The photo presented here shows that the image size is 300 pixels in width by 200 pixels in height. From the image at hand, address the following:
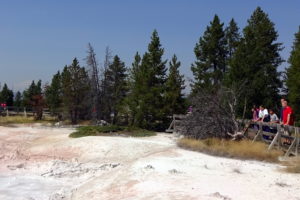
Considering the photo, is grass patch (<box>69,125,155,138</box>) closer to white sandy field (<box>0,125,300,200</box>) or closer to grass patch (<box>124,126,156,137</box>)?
grass patch (<box>124,126,156,137</box>)

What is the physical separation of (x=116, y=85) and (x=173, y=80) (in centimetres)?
763

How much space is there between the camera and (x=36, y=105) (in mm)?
42156

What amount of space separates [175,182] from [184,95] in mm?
20516

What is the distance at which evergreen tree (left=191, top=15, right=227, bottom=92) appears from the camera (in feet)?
125

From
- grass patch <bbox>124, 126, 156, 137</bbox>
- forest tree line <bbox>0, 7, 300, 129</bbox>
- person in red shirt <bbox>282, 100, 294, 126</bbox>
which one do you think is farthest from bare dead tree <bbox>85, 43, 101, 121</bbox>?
person in red shirt <bbox>282, 100, 294, 126</bbox>

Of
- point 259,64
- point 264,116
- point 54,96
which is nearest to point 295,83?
point 259,64

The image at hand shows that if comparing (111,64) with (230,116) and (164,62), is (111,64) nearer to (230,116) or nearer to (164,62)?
(164,62)

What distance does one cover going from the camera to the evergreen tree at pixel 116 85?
35209mm

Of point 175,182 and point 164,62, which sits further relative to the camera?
point 164,62

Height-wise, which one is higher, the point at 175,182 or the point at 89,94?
the point at 89,94

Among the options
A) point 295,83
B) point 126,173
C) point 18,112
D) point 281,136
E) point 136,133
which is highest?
point 295,83

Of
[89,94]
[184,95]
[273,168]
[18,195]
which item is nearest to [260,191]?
[273,168]

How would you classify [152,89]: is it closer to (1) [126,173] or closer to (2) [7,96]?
(1) [126,173]

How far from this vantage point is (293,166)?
1326cm
